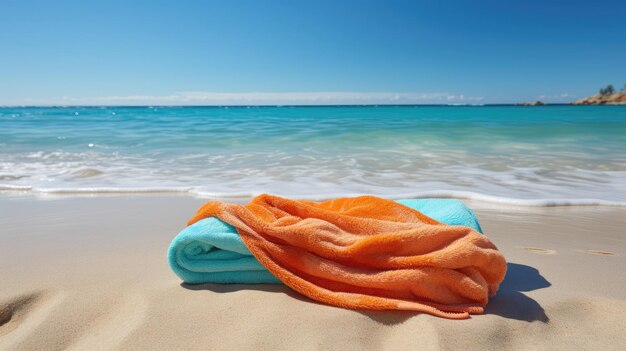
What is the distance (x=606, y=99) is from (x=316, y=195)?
4064 inches

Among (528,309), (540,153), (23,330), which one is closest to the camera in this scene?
(23,330)

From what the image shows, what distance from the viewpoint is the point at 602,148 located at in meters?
11.5

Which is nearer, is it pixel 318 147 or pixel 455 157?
pixel 455 157

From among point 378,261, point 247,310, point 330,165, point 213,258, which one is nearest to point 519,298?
point 378,261

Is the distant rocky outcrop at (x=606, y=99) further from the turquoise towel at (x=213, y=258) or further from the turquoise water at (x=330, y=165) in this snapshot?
the turquoise towel at (x=213, y=258)

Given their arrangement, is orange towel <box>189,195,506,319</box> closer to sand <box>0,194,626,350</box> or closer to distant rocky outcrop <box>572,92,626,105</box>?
sand <box>0,194,626,350</box>

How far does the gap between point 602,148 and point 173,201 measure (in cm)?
1120

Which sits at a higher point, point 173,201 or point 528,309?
point 528,309

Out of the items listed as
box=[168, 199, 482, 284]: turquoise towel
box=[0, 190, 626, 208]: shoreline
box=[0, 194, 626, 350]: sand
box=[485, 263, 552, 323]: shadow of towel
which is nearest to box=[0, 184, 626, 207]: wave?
box=[0, 190, 626, 208]: shoreline

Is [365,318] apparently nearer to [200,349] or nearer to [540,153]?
[200,349]

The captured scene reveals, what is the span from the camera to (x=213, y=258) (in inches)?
94.9

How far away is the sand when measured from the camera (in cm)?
187

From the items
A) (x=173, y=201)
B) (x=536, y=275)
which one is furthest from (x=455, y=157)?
(x=536, y=275)

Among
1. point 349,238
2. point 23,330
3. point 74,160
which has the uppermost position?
point 349,238
